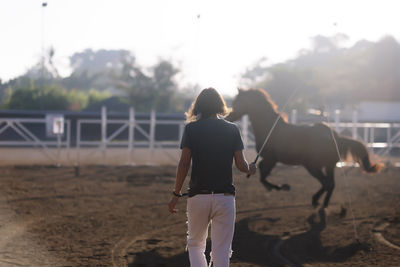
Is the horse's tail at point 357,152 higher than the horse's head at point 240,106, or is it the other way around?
the horse's head at point 240,106

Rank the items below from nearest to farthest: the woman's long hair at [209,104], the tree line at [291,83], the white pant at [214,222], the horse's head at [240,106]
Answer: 1. the white pant at [214,222]
2. the woman's long hair at [209,104]
3. the horse's head at [240,106]
4. the tree line at [291,83]

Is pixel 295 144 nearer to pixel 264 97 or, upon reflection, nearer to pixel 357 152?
pixel 264 97

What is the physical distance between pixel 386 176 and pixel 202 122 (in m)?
13.4

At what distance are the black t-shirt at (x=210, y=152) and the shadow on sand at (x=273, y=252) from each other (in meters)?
1.90

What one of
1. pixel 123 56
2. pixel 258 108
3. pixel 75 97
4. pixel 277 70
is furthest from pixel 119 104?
pixel 258 108

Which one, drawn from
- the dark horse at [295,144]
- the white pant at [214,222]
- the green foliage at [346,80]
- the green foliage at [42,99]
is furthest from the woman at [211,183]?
the green foliage at [346,80]

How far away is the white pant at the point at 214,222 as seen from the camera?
4.10m

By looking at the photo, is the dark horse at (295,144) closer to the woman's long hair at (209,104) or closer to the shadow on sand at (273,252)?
the shadow on sand at (273,252)

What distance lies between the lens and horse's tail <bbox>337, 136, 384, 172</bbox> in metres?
10.1

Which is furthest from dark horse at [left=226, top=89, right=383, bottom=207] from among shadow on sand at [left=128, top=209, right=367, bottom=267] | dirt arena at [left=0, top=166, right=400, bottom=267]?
shadow on sand at [left=128, top=209, right=367, bottom=267]

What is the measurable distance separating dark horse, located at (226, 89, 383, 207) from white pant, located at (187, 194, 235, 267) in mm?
5833

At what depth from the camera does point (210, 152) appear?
13.6 feet

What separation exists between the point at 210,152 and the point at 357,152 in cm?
665

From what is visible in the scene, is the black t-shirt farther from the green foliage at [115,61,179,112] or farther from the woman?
the green foliage at [115,61,179,112]
